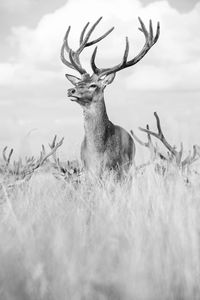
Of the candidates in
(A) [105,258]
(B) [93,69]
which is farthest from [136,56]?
(A) [105,258]

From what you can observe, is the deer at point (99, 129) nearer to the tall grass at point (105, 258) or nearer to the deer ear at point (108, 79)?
the deer ear at point (108, 79)

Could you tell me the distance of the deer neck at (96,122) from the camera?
682cm

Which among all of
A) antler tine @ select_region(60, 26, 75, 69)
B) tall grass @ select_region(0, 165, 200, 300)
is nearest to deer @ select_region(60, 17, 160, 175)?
antler tine @ select_region(60, 26, 75, 69)

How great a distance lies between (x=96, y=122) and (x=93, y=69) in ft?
2.59

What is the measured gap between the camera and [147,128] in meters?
6.09

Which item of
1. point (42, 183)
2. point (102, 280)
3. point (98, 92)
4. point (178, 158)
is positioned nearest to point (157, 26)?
point (98, 92)

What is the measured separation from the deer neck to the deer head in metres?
0.08

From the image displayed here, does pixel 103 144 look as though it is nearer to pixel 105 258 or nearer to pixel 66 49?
pixel 66 49

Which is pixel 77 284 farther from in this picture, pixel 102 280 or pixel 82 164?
pixel 82 164

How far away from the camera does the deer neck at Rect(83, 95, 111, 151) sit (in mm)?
6816

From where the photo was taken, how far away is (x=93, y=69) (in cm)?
721

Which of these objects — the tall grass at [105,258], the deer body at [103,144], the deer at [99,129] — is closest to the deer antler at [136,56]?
the deer at [99,129]

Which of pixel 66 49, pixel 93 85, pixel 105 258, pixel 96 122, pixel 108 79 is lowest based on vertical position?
pixel 105 258

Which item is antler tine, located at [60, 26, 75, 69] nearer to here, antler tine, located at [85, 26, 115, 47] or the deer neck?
antler tine, located at [85, 26, 115, 47]
